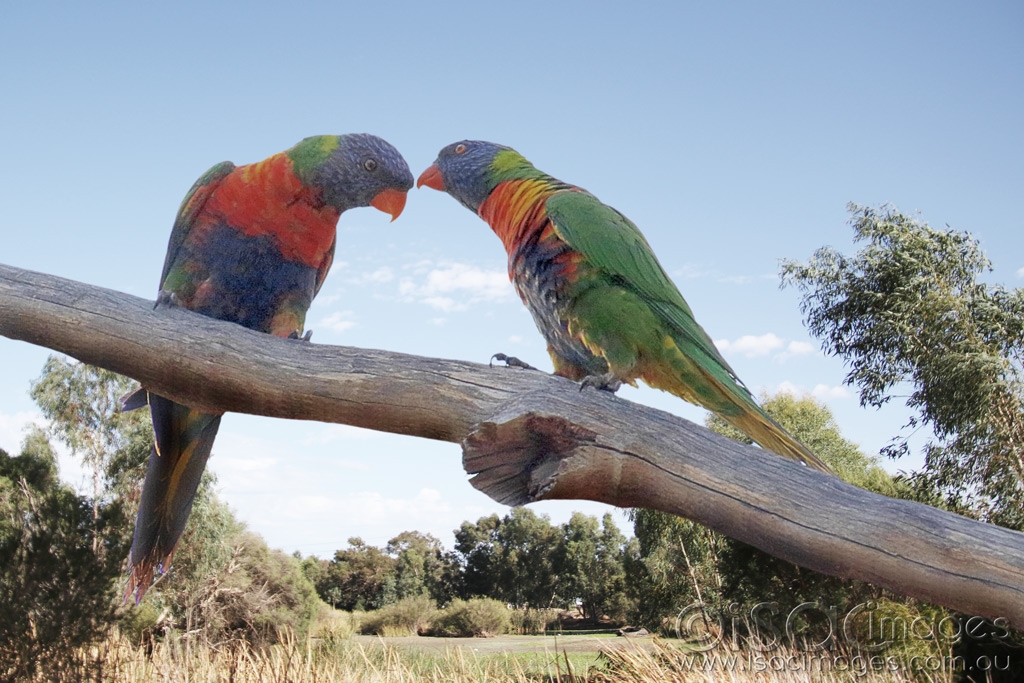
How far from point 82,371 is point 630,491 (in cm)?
1369

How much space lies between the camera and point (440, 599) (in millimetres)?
12648

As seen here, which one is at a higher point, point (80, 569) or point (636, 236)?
point (636, 236)

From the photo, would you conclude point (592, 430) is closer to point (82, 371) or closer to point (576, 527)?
point (576, 527)

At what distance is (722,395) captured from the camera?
2.78 m

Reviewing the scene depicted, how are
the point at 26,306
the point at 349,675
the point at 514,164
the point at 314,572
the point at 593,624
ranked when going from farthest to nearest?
1. the point at 314,572
2. the point at 593,624
3. the point at 349,675
4. the point at 514,164
5. the point at 26,306

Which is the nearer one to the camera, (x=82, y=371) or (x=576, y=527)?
(x=576, y=527)

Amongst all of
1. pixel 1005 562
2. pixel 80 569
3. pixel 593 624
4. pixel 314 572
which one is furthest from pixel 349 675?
pixel 314 572

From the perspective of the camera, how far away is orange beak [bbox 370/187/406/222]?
3.36 meters

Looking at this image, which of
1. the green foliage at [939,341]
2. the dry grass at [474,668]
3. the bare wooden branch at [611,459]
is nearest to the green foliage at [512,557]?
the dry grass at [474,668]

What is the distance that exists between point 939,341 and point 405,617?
9564mm

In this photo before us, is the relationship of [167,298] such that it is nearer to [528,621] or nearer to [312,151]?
[312,151]

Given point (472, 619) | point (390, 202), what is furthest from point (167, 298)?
point (472, 619)

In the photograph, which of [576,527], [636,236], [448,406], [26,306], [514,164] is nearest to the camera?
[448,406]
